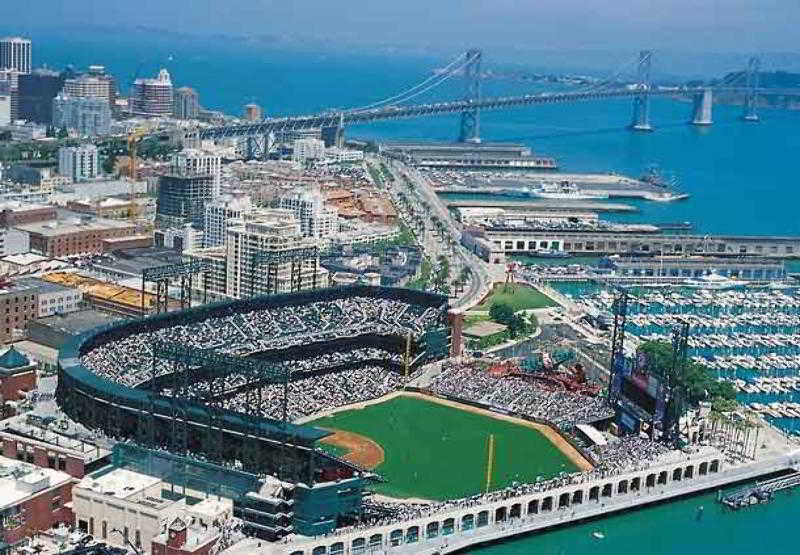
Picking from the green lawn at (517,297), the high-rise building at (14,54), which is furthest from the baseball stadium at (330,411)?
the high-rise building at (14,54)

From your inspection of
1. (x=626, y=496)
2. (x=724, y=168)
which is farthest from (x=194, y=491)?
(x=724, y=168)

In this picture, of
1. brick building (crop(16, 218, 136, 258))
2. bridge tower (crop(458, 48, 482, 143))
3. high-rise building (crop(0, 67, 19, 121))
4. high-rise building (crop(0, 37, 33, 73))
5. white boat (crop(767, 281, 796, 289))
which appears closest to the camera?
white boat (crop(767, 281, 796, 289))

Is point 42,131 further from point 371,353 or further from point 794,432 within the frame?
point 794,432

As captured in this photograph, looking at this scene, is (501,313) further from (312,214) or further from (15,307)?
(15,307)

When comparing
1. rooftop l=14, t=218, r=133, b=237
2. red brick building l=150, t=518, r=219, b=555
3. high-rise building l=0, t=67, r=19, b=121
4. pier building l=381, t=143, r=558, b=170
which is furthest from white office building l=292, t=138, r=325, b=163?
red brick building l=150, t=518, r=219, b=555

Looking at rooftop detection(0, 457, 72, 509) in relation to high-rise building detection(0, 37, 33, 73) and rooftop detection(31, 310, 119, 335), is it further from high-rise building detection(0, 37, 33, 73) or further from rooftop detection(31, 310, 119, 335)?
high-rise building detection(0, 37, 33, 73)

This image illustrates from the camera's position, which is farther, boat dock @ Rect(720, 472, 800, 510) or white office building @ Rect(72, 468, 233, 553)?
boat dock @ Rect(720, 472, 800, 510)
